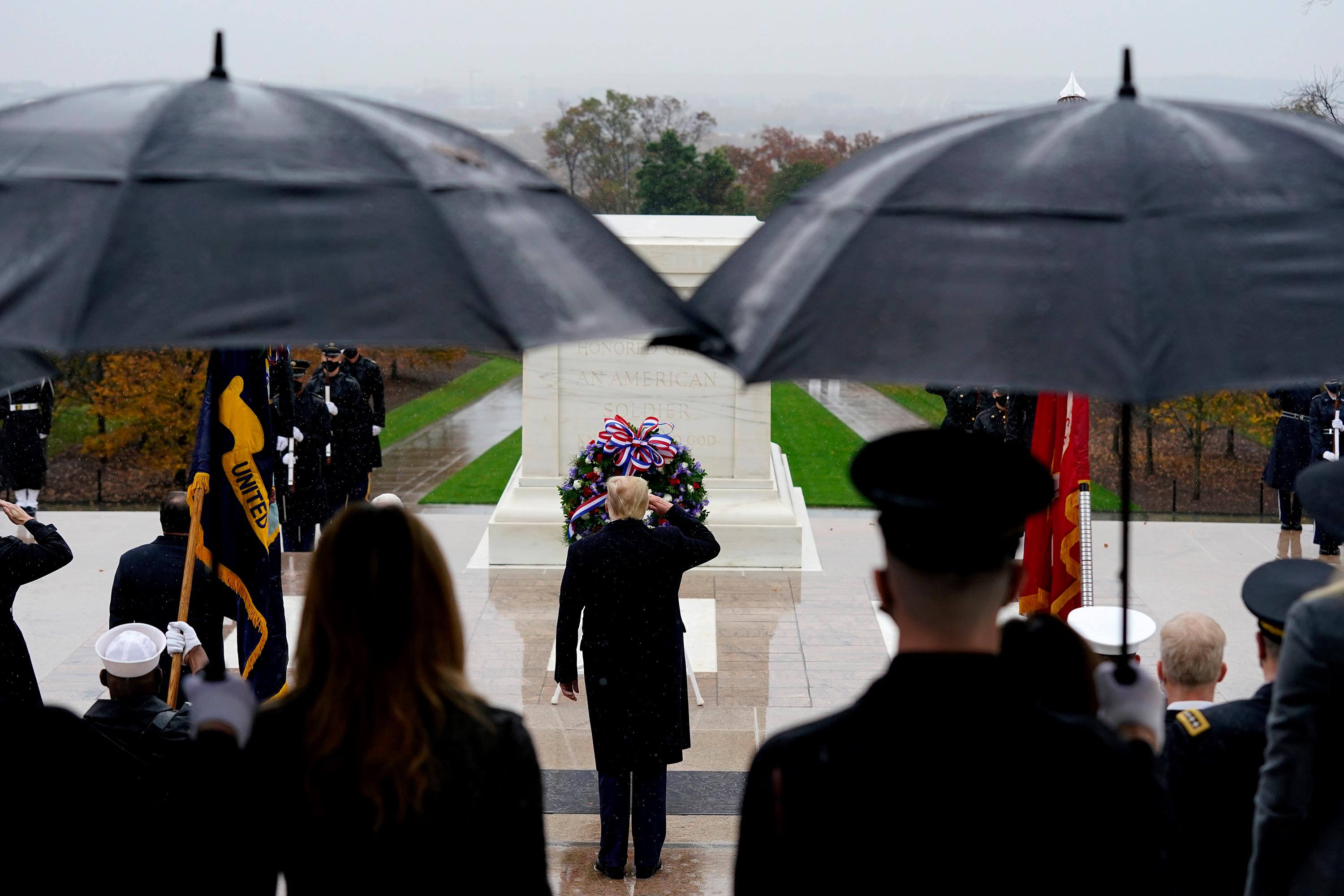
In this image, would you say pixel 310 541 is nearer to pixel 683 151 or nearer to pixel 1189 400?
pixel 1189 400

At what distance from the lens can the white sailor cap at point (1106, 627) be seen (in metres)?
3.96

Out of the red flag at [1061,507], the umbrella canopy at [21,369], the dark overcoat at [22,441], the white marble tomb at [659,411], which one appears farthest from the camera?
the dark overcoat at [22,441]

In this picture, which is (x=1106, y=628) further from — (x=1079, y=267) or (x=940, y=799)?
(x=940, y=799)

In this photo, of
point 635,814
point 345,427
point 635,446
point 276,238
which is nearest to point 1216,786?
point 276,238

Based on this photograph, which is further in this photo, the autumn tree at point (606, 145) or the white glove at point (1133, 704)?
the autumn tree at point (606, 145)

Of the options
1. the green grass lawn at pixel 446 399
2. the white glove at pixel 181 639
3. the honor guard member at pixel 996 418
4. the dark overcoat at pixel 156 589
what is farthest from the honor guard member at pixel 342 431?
the green grass lawn at pixel 446 399

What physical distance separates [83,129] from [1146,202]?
1957 millimetres

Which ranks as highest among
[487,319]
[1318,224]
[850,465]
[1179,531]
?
[1318,224]

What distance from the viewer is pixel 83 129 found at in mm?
2535

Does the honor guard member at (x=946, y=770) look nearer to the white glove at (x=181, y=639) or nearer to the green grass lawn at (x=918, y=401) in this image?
the white glove at (x=181, y=639)

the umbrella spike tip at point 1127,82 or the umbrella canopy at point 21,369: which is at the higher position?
the umbrella spike tip at point 1127,82

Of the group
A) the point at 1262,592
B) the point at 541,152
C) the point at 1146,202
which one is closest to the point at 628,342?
the point at 1262,592

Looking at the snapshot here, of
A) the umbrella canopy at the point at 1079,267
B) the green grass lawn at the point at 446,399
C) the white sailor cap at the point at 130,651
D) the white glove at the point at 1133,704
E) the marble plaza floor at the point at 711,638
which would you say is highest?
the umbrella canopy at the point at 1079,267

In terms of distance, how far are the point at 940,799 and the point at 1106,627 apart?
7.60ft
